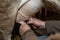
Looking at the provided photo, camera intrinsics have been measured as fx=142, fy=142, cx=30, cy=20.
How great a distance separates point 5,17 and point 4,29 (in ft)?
0.33

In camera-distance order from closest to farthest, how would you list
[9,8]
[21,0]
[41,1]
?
[9,8] < [21,0] < [41,1]

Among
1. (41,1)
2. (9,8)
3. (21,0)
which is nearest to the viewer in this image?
(9,8)

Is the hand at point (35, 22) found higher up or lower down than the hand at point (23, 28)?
higher up

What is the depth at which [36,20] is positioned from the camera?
1356 millimetres

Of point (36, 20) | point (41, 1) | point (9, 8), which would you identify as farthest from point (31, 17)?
point (9, 8)

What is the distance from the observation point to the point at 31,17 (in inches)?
54.5

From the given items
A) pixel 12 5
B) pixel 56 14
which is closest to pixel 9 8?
pixel 12 5

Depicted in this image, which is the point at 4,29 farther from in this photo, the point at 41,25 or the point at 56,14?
the point at 56,14

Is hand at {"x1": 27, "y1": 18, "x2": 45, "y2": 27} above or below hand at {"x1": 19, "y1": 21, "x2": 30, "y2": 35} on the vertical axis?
above

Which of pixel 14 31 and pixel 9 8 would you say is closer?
pixel 9 8

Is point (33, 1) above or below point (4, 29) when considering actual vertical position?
above

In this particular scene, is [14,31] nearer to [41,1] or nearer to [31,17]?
[31,17]

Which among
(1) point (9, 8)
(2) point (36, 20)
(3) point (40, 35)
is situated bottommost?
(3) point (40, 35)

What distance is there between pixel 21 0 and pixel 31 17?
0.21 meters
